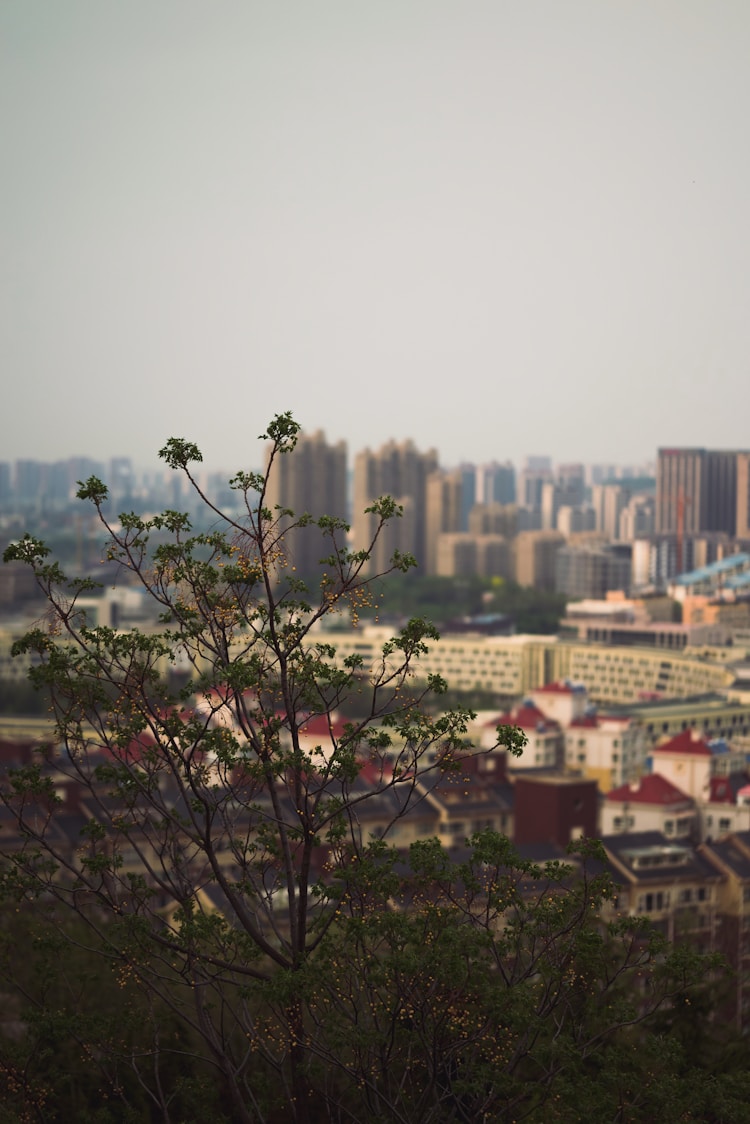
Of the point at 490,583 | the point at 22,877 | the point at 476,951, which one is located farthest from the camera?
the point at 490,583

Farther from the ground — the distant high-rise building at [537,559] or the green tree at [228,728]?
the green tree at [228,728]

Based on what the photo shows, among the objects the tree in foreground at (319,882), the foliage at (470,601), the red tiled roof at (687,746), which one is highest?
the tree in foreground at (319,882)

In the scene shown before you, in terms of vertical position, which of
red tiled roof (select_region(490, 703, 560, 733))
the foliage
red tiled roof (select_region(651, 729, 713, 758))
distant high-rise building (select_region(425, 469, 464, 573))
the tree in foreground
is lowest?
the foliage

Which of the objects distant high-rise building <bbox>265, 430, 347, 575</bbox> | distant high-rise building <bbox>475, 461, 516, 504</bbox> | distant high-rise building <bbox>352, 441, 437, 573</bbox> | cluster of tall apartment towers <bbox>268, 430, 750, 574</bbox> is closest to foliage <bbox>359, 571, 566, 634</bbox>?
cluster of tall apartment towers <bbox>268, 430, 750, 574</bbox>

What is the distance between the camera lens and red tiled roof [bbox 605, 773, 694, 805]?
1031cm

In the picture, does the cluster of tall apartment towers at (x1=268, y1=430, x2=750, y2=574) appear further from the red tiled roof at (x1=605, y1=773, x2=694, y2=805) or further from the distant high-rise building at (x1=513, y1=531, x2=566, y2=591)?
the red tiled roof at (x1=605, y1=773, x2=694, y2=805)

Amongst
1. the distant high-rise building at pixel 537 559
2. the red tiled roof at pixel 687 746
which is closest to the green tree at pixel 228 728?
the red tiled roof at pixel 687 746

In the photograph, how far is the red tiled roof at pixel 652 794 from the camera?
33.8 feet

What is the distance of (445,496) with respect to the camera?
40031 millimetres

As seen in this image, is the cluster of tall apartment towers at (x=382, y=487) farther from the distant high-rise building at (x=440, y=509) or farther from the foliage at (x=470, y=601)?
the foliage at (x=470, y=601)

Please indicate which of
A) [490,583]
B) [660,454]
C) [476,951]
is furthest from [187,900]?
[660,454]

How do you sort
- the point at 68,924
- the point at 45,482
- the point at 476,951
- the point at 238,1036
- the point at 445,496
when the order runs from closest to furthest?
the point at 476,951 → the point at 238,1036 → the point at 68,924 → the point at 445,496 → the point at 45,482

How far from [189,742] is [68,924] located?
305 cm

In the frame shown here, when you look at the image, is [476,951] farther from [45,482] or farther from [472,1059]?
[45,482]
